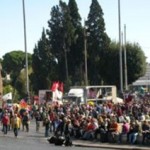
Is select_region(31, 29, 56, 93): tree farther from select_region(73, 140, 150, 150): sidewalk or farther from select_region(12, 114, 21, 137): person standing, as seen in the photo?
select_region(73, 140, 150, 150): sidewalk

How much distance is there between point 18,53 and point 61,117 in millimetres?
115215

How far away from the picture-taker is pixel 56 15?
84.0 m

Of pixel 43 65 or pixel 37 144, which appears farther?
pixel 43 65

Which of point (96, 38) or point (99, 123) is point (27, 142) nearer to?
point (99, 123)

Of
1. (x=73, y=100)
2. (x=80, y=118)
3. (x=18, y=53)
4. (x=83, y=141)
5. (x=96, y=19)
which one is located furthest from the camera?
(x=18, y=53)

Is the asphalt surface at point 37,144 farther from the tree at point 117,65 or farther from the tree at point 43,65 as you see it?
the tree at point 43,65

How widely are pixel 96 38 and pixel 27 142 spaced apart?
50969mm

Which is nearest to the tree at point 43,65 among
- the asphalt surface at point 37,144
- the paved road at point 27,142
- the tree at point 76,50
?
the tree at point 76,50

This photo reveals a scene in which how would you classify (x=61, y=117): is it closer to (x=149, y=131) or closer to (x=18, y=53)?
(x=149, y=131)

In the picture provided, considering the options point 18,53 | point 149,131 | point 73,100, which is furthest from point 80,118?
point 18,53

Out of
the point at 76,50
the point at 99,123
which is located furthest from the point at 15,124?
the point at 76,50

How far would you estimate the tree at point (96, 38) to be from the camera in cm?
8256

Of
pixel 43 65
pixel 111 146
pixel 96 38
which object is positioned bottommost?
pixel 111 146

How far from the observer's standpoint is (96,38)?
271 feet
